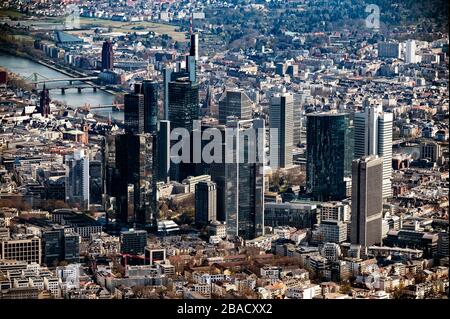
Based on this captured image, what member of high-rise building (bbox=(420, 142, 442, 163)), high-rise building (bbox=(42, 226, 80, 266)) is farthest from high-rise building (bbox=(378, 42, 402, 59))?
high-rise building (bbox=(42, 226, 80, 266))

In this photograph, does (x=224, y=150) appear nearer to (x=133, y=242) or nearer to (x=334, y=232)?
(x=334, y=232)

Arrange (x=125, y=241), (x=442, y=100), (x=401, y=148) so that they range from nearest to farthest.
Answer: (x=125, y=241), (x=401, y=148), (x=442, y=100)

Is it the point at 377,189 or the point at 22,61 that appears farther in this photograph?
the point at 22,61

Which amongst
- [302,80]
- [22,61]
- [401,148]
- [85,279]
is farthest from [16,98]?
[85,279]

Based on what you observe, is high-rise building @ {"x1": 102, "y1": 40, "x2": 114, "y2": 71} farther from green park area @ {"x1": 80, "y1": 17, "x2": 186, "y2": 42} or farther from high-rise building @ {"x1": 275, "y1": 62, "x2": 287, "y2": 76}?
high-rise building @ {"x1": 275, "y1": 62, "x2": 287, "y2": 76}

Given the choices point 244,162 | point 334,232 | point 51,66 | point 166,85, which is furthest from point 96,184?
point 51,66

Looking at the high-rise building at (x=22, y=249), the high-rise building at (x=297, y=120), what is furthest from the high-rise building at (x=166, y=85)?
the high-rise building at (x=22, y=249)
